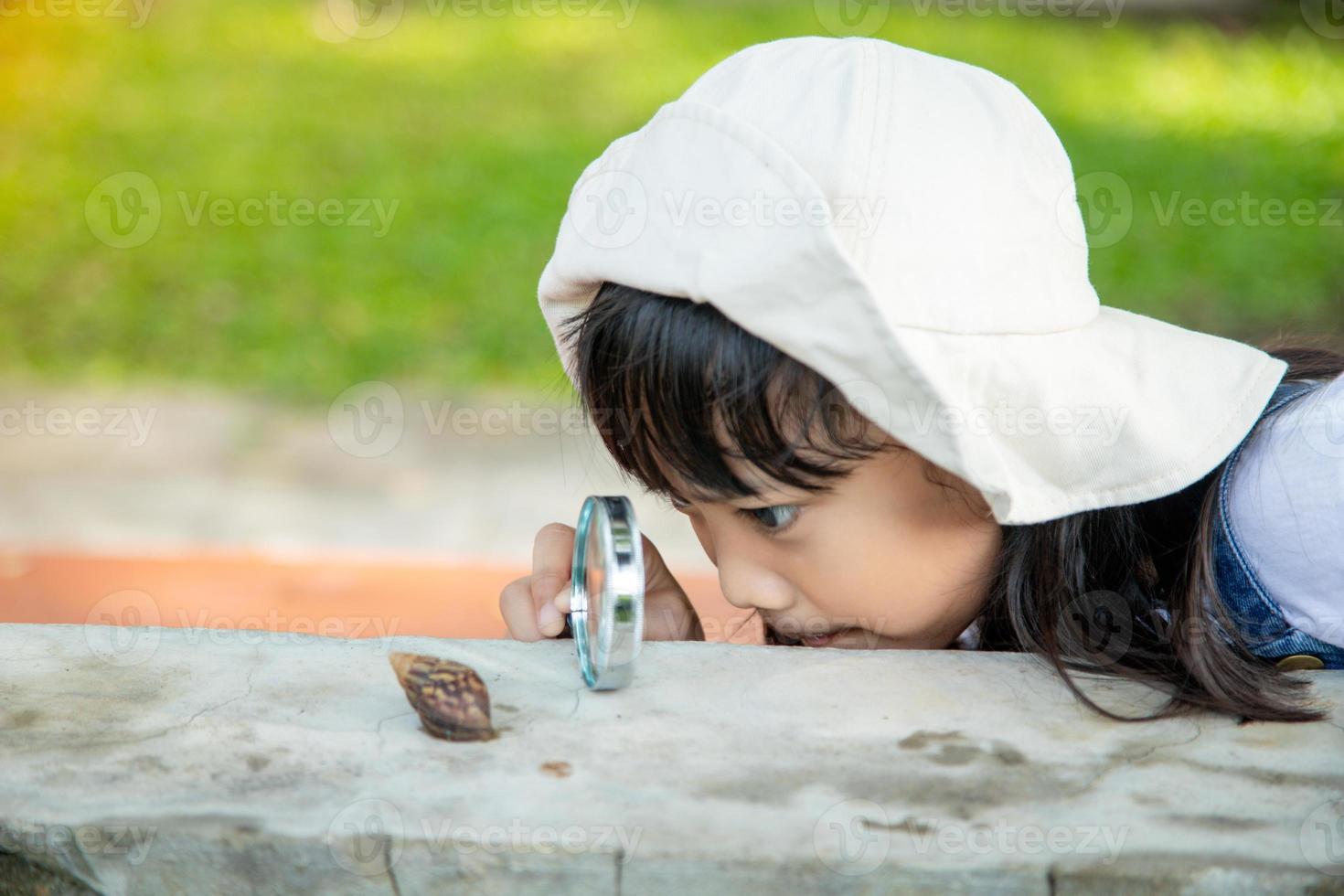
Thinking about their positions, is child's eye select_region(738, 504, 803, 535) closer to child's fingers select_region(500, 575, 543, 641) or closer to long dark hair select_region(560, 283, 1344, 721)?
long dark hair select_region(560, 283, 1344, 721)

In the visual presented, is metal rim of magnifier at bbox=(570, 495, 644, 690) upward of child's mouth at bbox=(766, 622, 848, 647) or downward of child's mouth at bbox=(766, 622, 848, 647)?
upward

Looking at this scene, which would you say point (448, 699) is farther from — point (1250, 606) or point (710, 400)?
point (1250, 606)

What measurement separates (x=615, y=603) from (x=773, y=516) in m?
0.29

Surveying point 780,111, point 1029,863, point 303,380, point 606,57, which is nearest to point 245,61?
point 606,57

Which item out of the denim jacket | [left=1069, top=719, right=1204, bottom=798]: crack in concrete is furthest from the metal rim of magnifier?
the denim jacket

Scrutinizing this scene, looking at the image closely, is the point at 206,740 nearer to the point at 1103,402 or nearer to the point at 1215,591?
the point at 1103,402

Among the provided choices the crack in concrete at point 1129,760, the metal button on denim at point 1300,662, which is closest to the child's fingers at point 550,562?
the crack in concrete at point 1129,760

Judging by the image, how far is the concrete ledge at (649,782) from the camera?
1035 mm

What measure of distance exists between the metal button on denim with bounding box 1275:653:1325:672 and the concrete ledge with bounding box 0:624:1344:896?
108 mm

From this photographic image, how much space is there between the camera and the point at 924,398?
120cm

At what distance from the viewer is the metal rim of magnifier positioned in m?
1.20

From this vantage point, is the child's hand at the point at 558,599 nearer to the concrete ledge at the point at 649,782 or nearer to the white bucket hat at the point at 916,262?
the concrete ledge at the point at 649,782

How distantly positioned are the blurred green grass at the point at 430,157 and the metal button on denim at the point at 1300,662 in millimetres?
2877

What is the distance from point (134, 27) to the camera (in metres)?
7.20
